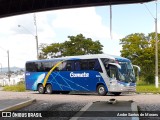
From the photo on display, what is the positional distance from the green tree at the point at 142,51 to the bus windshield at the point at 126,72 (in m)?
17.4

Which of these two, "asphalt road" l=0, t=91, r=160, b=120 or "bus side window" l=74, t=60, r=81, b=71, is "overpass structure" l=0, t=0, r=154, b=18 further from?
"bus side window" l=74, t=60, r=81, b=71

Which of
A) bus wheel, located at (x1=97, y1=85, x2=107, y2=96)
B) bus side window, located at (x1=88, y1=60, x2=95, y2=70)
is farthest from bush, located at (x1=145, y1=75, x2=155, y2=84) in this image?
bus side window, located at (x1=88, y1=60, x2=95, y2=70)

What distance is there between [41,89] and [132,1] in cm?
1882

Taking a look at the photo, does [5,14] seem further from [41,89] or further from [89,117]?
[41,89]

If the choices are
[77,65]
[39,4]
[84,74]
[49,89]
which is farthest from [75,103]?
[49,89]

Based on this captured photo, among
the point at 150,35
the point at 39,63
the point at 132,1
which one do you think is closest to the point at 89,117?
the point at 132,1

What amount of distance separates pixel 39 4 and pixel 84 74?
12206 mm

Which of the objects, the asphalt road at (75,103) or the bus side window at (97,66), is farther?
the bus side window at (97,66)

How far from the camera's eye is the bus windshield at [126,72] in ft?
95.9

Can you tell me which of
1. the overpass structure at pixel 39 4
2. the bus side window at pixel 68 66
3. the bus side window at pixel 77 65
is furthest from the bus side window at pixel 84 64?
the overpass structure at pixel 39 4

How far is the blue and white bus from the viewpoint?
95.5 ft

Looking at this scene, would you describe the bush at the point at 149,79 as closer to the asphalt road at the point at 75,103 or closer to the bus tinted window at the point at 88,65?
the bus tinted window at the point at 88,65

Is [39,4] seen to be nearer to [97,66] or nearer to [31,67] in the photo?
[97,66]

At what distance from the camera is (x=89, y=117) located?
1283 centimetres
